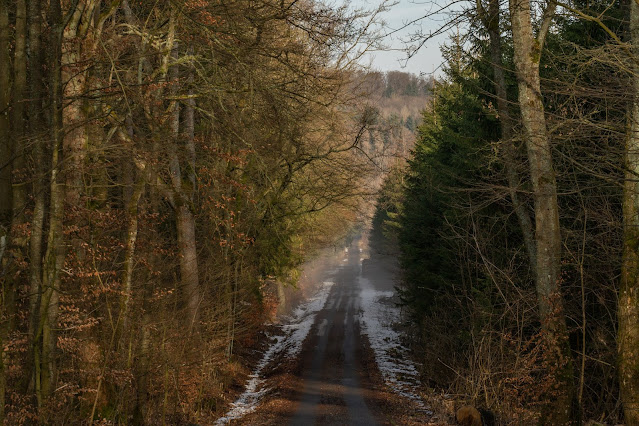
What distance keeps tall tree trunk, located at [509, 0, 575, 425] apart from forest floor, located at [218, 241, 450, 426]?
2.69 meters

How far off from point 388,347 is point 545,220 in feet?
49.4

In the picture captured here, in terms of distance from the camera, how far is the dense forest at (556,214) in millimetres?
8102

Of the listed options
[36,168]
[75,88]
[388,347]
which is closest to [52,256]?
[36,168]

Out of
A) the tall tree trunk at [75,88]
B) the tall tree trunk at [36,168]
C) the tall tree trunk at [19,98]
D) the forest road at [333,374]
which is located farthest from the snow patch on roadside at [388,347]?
the tall tree trunk at [19,98]

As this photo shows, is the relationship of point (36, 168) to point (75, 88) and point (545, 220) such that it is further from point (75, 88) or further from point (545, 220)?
point (545, 220)

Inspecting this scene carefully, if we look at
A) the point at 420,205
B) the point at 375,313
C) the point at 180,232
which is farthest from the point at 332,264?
the point at 180,232

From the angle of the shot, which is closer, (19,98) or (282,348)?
(19,98)

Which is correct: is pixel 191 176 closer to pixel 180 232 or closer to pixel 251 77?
pixel 180 232

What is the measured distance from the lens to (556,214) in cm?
930

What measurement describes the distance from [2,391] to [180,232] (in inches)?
303

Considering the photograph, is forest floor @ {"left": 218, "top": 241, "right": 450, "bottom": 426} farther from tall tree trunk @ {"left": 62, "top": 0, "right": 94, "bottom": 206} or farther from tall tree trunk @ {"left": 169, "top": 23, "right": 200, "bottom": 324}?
tall tree trunk @ {"left": 62, "top": 0, "right": 94, "bottom": 206}

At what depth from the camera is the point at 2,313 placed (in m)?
6.64

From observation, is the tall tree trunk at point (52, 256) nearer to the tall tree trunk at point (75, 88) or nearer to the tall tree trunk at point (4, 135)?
the tall tree trunk at point (4, 135)

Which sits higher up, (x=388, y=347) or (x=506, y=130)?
(x=506, y=130)
